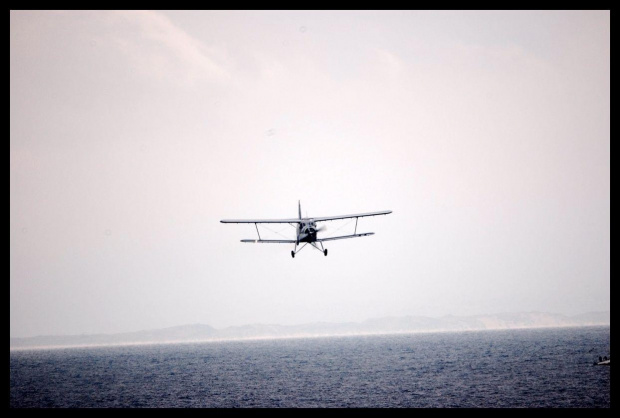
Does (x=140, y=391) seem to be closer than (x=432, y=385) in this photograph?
No

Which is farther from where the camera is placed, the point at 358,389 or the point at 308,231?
the point at 358,389

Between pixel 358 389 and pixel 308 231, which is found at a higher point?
pixel 308 231

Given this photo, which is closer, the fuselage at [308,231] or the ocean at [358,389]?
the fuselage at [308,231]

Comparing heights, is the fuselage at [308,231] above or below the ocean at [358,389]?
above

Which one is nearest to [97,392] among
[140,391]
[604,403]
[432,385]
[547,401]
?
[140,391]

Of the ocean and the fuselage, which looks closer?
the fuselage

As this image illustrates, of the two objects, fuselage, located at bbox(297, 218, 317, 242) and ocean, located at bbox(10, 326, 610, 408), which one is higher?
fuselage, located at bbox(297, 218, 317, 242)

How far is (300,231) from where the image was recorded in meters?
39.7
